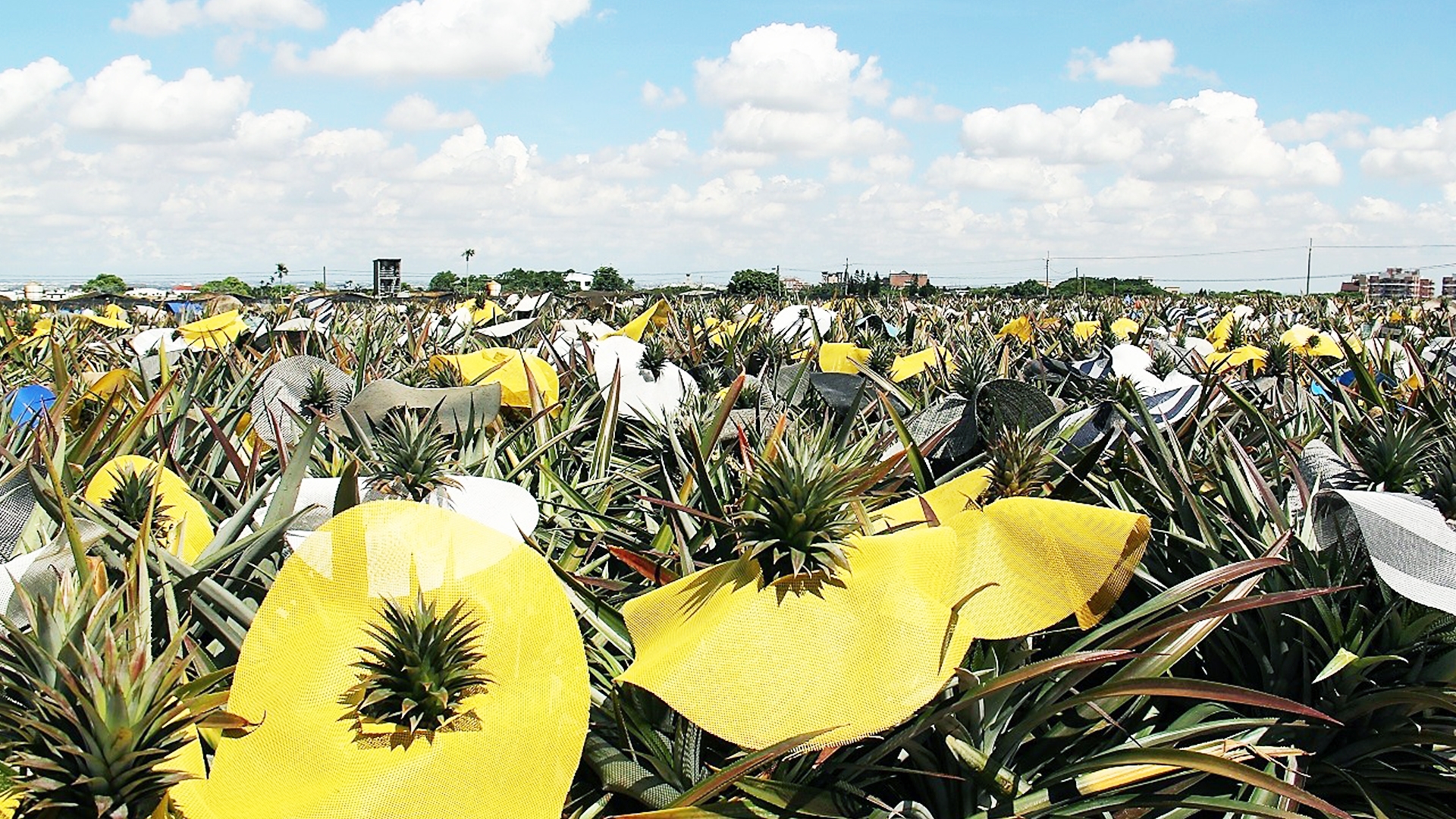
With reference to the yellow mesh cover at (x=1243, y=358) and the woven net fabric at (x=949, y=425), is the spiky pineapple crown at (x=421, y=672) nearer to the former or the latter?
the woven net fabric at (x=949, y=425)

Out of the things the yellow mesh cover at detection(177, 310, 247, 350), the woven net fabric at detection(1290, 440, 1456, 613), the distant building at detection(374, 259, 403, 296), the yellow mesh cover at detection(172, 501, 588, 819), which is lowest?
the yellow mesh cover at detection(172, 501, 588, 819)

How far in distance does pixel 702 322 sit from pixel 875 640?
3.87 meters

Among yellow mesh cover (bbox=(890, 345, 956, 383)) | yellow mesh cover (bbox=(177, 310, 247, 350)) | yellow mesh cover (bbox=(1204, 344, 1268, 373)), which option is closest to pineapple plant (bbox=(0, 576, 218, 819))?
yellow mesh cover (bbox=(890, 345, 956, 383))

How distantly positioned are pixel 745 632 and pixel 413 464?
0.57 metres

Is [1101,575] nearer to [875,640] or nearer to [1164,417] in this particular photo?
[875,640]

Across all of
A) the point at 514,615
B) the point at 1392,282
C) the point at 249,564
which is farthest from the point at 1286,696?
the point at 1392,282

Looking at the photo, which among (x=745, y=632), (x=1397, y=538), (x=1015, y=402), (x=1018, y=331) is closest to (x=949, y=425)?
(x=1015, y=402)

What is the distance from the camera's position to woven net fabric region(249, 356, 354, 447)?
203 cm

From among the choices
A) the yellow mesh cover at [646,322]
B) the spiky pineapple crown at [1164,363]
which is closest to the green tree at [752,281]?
the yellow mesh cover at [646,322]

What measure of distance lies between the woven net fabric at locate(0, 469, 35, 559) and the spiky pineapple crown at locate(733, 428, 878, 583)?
2.70 feet

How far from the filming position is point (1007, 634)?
980 millimetres

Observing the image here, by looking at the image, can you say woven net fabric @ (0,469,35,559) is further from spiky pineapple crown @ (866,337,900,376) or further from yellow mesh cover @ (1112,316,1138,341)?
yellow mesh cover @ (1112,316,1138,341)

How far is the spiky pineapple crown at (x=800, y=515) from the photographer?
0.99m

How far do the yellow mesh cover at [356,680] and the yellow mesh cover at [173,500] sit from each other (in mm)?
293
